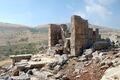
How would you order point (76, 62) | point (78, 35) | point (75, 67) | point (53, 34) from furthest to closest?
point (53, 34)
point (78, 35)
point (76, 62)
point (75, 67)

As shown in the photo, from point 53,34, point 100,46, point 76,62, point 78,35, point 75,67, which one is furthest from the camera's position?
point 53,34

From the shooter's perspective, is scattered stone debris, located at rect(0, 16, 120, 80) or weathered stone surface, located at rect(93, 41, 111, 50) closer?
scattered stone debris, located at rect(0, 16, 120, 80)

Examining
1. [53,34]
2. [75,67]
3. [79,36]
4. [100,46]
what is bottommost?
[75,67]

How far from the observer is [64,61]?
18250mm

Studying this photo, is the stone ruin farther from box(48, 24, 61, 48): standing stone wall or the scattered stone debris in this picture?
box(48, 24, 61, 48): standing stone wall

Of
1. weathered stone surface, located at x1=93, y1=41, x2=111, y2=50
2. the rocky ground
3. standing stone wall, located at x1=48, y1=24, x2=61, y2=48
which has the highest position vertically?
standing stone wall, located at x1=48, y1=24, x2=61, y2=48

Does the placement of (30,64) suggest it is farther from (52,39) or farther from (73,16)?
(52,39)

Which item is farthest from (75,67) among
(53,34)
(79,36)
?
(53,34)

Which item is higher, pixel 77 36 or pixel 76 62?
pixel 77 36

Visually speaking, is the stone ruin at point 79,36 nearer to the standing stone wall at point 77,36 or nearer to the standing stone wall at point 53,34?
the standing stone wall at point 77,36

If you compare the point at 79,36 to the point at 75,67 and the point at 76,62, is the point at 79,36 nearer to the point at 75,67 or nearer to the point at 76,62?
the point at 76,62

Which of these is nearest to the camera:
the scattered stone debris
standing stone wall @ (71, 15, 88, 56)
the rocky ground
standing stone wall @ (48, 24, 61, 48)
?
the rocky ground

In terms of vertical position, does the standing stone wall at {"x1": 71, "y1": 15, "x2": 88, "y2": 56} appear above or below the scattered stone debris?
above

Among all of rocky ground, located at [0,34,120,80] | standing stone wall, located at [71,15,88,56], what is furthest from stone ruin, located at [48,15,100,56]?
rocky ground, located at [0,34,120,80]
